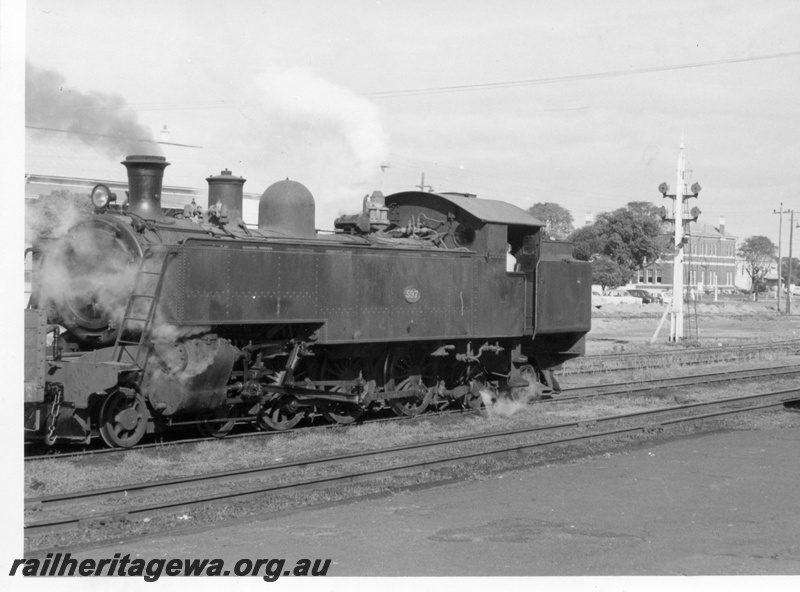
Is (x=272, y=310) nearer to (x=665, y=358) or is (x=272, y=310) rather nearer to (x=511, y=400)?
(x=511, y=400)

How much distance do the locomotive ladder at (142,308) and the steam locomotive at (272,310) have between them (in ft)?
0.06

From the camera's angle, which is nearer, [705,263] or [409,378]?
[409,378]

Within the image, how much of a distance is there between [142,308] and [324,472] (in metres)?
2.59

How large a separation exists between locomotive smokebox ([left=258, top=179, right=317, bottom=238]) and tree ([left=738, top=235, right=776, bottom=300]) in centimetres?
6507

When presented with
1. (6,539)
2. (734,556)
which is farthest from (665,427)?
(6,539)

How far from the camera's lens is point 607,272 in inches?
2152

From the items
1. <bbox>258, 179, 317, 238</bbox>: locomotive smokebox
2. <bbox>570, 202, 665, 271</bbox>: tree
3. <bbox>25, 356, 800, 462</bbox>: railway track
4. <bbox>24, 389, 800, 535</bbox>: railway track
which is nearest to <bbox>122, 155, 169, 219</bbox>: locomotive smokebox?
<bbox>258, 179, 317, 238</bbox>: locomotive smokebox

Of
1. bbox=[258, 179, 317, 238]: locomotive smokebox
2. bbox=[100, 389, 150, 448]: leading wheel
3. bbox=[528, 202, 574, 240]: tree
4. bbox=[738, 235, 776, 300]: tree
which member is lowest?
bbox=[100, 389, 150, 448]: leading wheel

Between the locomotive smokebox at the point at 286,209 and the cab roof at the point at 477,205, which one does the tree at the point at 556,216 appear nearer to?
the cab roof at the point at 477,205

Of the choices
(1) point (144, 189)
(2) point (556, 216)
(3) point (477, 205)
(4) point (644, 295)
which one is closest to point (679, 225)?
(3) point (477, 205)

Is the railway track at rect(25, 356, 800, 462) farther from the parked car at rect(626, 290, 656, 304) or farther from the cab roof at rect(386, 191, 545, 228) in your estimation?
the parked car at rect(626, 290, 656, 304)

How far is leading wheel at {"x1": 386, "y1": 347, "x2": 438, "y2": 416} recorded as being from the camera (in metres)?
12.3

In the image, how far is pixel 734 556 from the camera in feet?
20.7

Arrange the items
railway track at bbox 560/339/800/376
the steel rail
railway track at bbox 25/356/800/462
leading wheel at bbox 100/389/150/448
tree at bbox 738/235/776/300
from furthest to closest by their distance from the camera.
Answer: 1. tree at bbox 738/235/776/300
2. railway track at bbox 560/339/800/376
3. the steel rail
4. leading wheel at bbox 100/389/150/448
5. railway track at bbox 25/356/800/462
